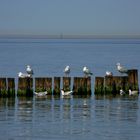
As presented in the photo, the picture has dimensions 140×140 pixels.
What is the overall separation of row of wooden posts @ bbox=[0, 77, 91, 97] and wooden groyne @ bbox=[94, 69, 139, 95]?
554 millimetres

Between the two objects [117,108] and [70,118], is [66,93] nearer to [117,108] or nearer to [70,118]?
[117,108]

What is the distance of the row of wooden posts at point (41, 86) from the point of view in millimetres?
35531

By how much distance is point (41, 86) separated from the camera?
36.4 metres

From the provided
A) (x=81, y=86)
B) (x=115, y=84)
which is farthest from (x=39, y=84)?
(x=115, y=84)

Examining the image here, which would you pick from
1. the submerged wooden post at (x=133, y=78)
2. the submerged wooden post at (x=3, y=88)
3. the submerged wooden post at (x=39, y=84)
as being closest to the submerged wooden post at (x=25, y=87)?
the submerged wooden post at (x=39, y=84)

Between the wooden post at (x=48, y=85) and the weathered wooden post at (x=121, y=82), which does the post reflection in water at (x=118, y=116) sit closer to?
the weathered wooden post at (x=121, y=82)

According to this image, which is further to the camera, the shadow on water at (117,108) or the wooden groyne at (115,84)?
the wooden groyne at (115,84)

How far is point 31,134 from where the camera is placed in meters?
26.2

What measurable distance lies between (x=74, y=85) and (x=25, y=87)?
2.37 meters

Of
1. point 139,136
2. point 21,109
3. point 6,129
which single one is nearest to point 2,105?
point 21,109

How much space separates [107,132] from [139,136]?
4.23 feet

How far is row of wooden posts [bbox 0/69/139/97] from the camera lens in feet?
117

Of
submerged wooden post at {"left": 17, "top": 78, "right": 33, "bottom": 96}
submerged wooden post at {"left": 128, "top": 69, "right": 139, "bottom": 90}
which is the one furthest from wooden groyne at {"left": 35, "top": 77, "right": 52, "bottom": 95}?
submerged wooden post at {"left": 128, "top": 69, "right": 139, "bottom": 90}

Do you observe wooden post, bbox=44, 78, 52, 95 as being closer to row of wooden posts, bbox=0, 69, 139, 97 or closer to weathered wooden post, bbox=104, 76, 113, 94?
row of wooden posts, bbox=0, 69, 139, 97
